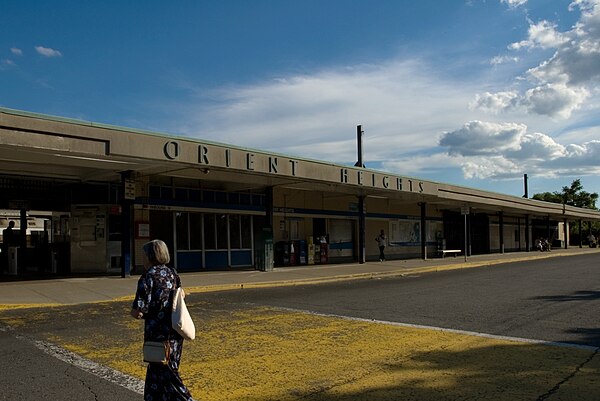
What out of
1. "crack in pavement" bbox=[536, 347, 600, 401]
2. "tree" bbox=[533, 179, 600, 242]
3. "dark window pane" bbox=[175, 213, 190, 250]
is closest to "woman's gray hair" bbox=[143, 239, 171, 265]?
"crack in pavement" bbox=[536, 347, 600, 401]

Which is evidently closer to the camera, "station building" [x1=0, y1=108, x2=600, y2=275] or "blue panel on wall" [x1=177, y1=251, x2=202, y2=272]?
"station building" [x1=0, y1=108, x2=600, y2=275]

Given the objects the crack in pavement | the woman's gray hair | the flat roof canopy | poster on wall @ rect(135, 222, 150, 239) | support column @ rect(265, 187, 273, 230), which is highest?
the flat roof canopy

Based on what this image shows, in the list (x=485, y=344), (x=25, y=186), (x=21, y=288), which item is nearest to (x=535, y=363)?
(x=485, y=344)

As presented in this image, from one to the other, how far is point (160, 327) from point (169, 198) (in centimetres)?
1639

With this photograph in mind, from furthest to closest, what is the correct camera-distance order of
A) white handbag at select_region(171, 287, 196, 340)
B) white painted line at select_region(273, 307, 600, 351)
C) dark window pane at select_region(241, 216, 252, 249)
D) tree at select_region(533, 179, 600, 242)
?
tree at select_region(533, 179, 600, 242) < dark window pane at select_region(241, 216, 252, 249) < white painted line at select_region(273, 307, 600, 351) < white handbag at select_region(171, 287, 196, 340)

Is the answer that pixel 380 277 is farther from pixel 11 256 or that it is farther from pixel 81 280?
pixel 11 256

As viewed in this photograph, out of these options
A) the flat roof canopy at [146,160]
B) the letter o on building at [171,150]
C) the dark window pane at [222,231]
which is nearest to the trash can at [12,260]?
the flat roof canopy at [146,160]

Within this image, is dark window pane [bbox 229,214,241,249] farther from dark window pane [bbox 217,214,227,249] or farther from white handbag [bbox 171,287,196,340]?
white handbag [bbox 171,287,196,340]

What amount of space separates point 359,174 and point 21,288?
13.0 m

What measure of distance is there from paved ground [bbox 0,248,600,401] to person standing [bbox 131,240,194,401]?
3.67 ft

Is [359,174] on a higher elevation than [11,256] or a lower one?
higher

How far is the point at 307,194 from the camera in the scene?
27078 mm

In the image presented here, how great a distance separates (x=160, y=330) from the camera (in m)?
4.57

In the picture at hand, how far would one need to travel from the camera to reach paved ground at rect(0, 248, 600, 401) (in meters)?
5.88
